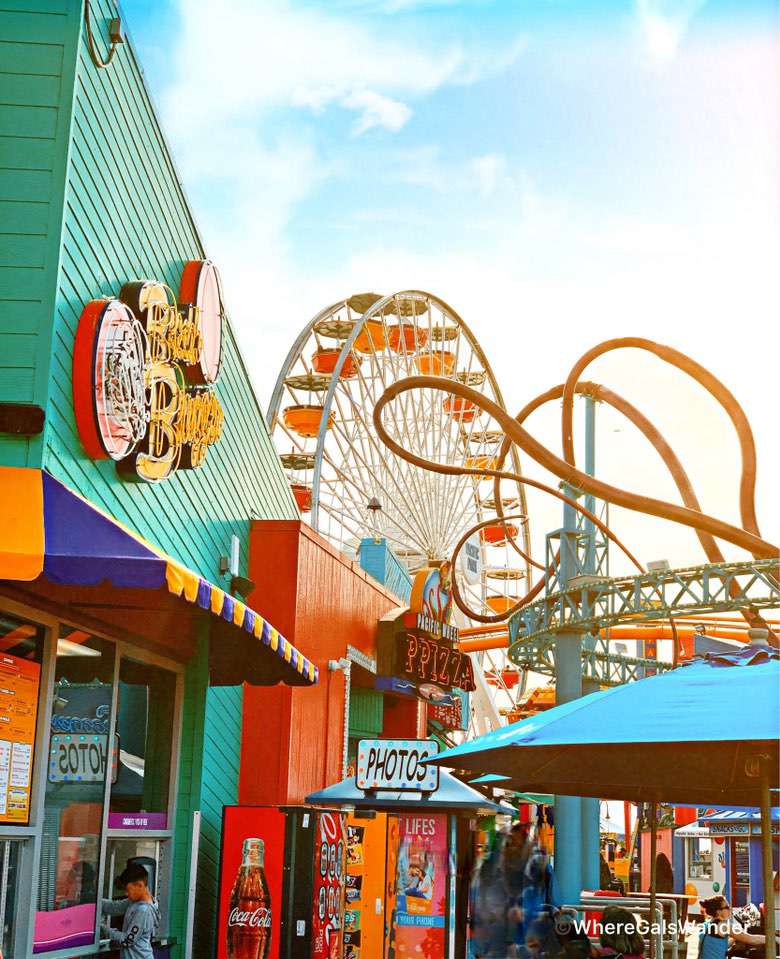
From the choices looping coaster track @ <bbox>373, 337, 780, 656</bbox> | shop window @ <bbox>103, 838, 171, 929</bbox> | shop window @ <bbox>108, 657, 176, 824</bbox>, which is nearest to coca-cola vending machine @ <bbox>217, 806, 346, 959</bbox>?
shop window @ <bbox>103, 838, 171, 929</bbox>

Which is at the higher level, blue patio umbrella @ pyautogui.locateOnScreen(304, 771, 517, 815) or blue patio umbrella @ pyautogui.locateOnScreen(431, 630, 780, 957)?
blue patio umbrella @ pyautogui.locateOnScreen(431, 630, 780, 957)

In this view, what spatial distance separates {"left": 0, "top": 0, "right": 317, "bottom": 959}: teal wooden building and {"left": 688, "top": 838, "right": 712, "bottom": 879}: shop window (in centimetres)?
2944

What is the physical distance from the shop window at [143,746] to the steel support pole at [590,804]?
38.9 feet

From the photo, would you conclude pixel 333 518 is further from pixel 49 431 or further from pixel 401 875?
pixel 49 431

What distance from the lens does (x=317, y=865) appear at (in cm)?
1041

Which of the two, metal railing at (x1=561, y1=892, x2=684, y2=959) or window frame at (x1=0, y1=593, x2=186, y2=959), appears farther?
metal railing at (x1=561, y1=892, x2=684, y2=959)

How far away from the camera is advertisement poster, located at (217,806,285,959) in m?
10.1

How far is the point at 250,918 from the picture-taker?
33.2 ft

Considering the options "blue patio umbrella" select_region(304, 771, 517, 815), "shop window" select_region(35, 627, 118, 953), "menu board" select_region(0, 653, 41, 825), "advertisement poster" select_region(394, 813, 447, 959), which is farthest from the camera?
"advertisement poster" select_region(394, 813, 447, 959)

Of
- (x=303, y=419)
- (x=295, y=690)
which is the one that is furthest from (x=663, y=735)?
(x=303, y=419)

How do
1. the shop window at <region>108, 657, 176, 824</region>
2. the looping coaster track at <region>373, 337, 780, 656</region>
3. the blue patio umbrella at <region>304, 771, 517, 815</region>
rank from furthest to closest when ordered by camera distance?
the looping coaster track at <region>373, 337, 780, 656</region> < the blue patio umbrella at <region>304, 771, 517, 815</region> < the shop window at <region>108, 657, 176, 824</region>

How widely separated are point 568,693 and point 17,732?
14.5 m
